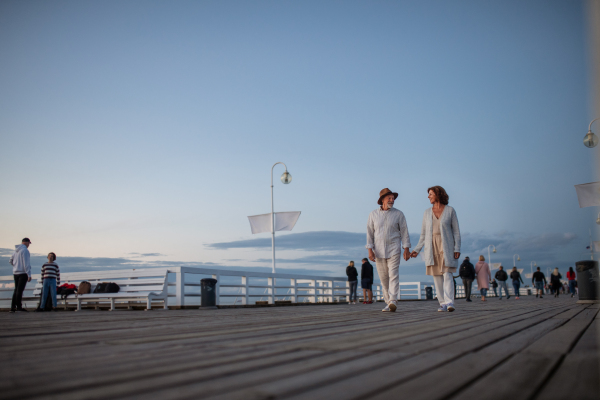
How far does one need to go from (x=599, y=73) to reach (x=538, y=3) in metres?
1.50

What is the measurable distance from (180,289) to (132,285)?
2.71 m

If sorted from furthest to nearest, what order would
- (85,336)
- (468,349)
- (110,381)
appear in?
(85,336) → (468,349) → (110,381)

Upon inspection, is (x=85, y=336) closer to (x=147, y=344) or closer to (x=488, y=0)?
(x=147, y=344)

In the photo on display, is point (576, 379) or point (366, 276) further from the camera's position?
point (366, 276)

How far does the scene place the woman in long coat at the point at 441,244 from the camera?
8.07 meters

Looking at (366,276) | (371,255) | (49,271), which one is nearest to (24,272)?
(49,271)

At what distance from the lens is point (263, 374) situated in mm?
1799

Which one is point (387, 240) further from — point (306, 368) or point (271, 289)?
point (271, 289)

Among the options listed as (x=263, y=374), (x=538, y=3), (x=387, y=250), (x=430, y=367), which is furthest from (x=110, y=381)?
(x=387, y=250)

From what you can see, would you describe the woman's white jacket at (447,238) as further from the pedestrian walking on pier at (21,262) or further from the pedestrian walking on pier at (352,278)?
the pedestrian walking on pier at (352,278)

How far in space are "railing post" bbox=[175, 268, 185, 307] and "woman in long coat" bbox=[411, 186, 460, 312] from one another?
25.6 ft

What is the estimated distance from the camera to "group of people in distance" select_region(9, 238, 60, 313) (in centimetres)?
1201

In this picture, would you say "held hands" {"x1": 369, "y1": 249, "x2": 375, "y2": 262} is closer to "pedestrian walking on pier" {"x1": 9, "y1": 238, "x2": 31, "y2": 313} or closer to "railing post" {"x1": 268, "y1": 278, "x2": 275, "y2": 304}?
"pedestrian walking on pier" {"x1": 9, "y1": 238, "x2": 31, "y2": 313}

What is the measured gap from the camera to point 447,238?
26.6 ft
